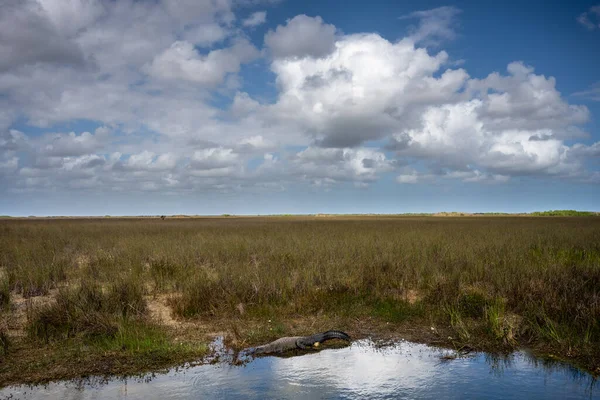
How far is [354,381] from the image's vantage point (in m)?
5.50

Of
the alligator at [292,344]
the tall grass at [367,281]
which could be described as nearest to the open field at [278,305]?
the tall grass at [367,281]

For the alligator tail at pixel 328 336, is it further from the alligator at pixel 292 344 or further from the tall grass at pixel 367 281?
the tall grass at pixel 367 281

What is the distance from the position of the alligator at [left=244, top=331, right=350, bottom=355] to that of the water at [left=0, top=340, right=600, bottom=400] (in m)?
0.24

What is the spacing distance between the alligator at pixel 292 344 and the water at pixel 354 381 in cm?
24

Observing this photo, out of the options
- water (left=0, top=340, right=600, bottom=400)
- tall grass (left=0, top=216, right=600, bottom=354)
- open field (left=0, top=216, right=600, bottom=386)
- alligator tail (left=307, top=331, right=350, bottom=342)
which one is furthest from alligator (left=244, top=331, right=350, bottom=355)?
tall grass (left=0, top=216, right=600, bottom=354)

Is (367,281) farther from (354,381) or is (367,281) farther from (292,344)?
(354,381)

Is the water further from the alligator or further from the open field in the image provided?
the open field

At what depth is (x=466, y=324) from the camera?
25.0 ft

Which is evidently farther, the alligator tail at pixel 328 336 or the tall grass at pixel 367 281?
the tall grass at pixel 367 281

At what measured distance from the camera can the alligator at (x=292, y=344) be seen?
21.7 ft

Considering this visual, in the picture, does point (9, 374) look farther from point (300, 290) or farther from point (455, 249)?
point (455, 249)

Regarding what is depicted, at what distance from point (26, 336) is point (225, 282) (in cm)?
384

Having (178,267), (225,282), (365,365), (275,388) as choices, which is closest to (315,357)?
(365,365)

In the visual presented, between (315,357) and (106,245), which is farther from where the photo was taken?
(106,245)
